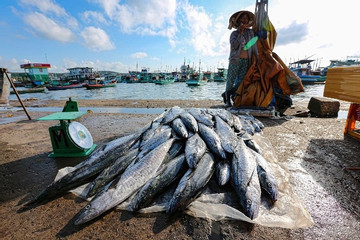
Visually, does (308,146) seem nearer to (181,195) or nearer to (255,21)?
(181,195)

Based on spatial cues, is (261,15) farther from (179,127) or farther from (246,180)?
(246,180)

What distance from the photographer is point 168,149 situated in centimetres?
316

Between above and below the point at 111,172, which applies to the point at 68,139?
above

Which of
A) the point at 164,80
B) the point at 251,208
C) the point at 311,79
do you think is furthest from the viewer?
the point at 164,80

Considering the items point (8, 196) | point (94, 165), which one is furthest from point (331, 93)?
point (8, 196)

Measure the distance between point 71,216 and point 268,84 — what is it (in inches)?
327

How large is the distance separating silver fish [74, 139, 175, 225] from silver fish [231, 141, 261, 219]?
1284mm

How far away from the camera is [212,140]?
323 cm

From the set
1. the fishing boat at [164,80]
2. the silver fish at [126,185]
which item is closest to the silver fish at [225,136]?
the silver fish at [126,185]

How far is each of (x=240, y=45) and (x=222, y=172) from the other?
6.86 m

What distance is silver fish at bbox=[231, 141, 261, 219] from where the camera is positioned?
209cm

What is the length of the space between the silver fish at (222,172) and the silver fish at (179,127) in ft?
3.10

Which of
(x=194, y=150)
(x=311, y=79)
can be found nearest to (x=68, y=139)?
(x=194, y=150)

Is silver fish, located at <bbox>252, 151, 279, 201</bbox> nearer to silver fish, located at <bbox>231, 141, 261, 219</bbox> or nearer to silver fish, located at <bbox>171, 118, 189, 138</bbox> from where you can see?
silver fish, located at <bbox>231, 141, 261, 219</bbox>
